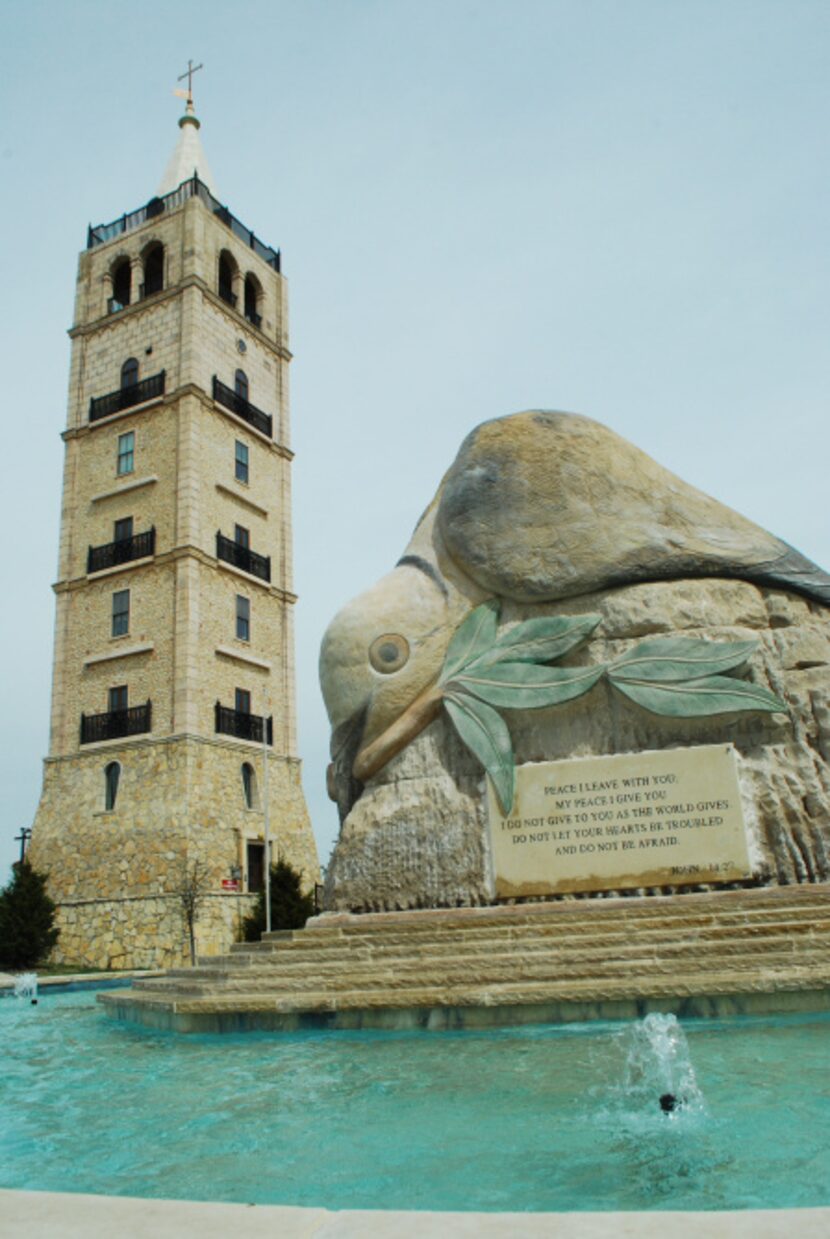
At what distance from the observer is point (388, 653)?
9.40 metres

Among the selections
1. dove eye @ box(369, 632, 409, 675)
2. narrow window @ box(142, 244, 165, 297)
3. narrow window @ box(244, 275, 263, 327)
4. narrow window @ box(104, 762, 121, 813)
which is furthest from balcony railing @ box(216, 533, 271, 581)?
dove eye @ box(369, 632, 409, 675)

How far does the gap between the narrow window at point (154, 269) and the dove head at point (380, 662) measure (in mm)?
23793

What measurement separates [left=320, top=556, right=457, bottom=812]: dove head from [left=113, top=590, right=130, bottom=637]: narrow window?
17.6 meters

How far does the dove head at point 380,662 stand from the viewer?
30.4ft

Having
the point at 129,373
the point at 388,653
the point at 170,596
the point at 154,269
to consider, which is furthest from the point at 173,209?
the point at 388,653

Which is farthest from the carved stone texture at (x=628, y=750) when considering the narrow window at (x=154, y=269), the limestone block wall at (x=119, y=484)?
the narrow window at (x=154, y=269)

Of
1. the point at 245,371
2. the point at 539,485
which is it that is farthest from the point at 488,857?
the point at 245,371

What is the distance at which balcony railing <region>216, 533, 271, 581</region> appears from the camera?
26.8 meters

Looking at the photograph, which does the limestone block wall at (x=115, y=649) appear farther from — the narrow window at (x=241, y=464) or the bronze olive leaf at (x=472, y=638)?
the bronze olive leaf at (x=472, y=638)

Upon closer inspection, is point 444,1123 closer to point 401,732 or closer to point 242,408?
point 401,732

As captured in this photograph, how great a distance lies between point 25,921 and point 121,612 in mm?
8305

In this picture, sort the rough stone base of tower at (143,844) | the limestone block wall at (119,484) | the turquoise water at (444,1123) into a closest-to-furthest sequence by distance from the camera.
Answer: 1. the turquoise water at (444,1123)
2. the rough stone base of tower at (143,844)
3. the limestone block wall at (119,484)

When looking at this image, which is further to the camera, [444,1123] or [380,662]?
[380,662]

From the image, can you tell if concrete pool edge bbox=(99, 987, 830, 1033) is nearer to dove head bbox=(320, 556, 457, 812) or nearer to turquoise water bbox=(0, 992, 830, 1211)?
turquoise water bbox=(0, 992, 830, 1211)
